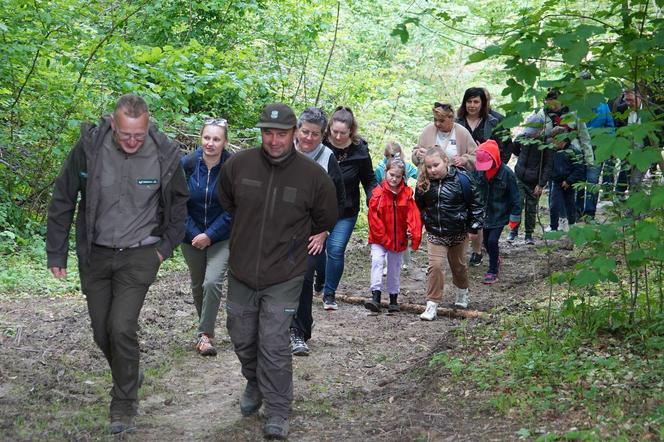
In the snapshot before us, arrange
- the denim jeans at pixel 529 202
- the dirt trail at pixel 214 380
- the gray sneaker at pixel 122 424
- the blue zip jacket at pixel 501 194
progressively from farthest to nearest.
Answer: the denim jeans at pixel 529 202
the blue zip jacket at pixel 501 194
the dirt trail at pixel 214 380
the gray sneaker at pixel 122 424

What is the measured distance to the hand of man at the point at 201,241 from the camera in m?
7.14

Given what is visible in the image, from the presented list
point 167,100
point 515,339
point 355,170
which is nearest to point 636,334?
point 515,339

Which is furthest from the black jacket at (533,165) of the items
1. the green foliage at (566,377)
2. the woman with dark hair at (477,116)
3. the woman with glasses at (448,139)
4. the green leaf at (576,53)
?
A: the green leaf at (576,53)

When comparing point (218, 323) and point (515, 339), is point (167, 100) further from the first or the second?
point (515, 339)

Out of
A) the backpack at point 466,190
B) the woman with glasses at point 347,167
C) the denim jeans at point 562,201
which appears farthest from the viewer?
the denim jeans at point 562,201

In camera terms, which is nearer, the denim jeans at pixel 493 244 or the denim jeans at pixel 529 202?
the denim jeans at pixel 493 244

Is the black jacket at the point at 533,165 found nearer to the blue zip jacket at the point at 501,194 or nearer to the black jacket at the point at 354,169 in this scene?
the blue zip jacket at the point at 501,194

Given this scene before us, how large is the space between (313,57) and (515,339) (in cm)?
1177

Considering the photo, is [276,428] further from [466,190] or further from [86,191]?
[466,190]

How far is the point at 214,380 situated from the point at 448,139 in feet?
16.1

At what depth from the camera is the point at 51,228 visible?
5.38 metres

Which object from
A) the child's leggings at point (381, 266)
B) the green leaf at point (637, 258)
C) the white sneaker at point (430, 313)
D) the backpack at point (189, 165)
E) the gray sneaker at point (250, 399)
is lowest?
the gray sneaker at point (250, 399)

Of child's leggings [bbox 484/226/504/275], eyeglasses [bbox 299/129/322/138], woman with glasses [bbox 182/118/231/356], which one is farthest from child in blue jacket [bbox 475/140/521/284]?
woman with glasses [bbox 182/118/231/356]

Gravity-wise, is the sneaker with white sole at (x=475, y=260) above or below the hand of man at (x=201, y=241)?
below
